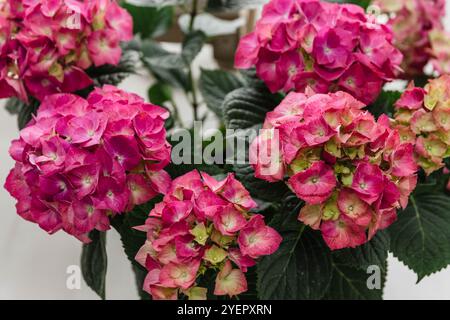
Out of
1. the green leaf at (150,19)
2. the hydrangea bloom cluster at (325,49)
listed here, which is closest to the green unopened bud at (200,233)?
the hydrangea bloom cluster at (325,49)

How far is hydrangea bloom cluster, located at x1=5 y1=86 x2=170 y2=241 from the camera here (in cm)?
57

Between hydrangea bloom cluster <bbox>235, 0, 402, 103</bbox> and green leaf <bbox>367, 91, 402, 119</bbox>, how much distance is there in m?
0.05

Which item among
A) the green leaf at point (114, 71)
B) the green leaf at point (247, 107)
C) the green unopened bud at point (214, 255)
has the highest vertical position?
the green leaf at point (114, 71)

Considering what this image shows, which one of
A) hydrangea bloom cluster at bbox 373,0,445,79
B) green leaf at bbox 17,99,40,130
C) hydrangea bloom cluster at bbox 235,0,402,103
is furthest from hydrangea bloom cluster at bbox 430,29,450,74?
green leaf at bbox 17,99,40,130

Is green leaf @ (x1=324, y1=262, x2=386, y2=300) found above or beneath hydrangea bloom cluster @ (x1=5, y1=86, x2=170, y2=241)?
beneath

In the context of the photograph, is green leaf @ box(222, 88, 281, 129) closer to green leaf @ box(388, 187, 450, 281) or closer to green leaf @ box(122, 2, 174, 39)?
green leaf @ box(388, 187, 450, 281)

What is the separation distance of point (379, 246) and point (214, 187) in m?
0.18

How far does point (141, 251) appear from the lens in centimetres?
60

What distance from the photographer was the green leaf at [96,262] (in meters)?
0.71

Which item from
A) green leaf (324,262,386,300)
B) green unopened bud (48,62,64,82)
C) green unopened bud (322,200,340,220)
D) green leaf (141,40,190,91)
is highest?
green leaf (141,40,190,91)

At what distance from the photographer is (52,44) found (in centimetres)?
71

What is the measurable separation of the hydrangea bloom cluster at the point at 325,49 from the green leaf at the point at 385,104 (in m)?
0.05

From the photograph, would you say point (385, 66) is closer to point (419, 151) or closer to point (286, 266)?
point (419, 151)

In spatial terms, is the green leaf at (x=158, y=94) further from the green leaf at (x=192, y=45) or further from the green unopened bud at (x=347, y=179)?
the green unopened bud at (x=347, y=179)
